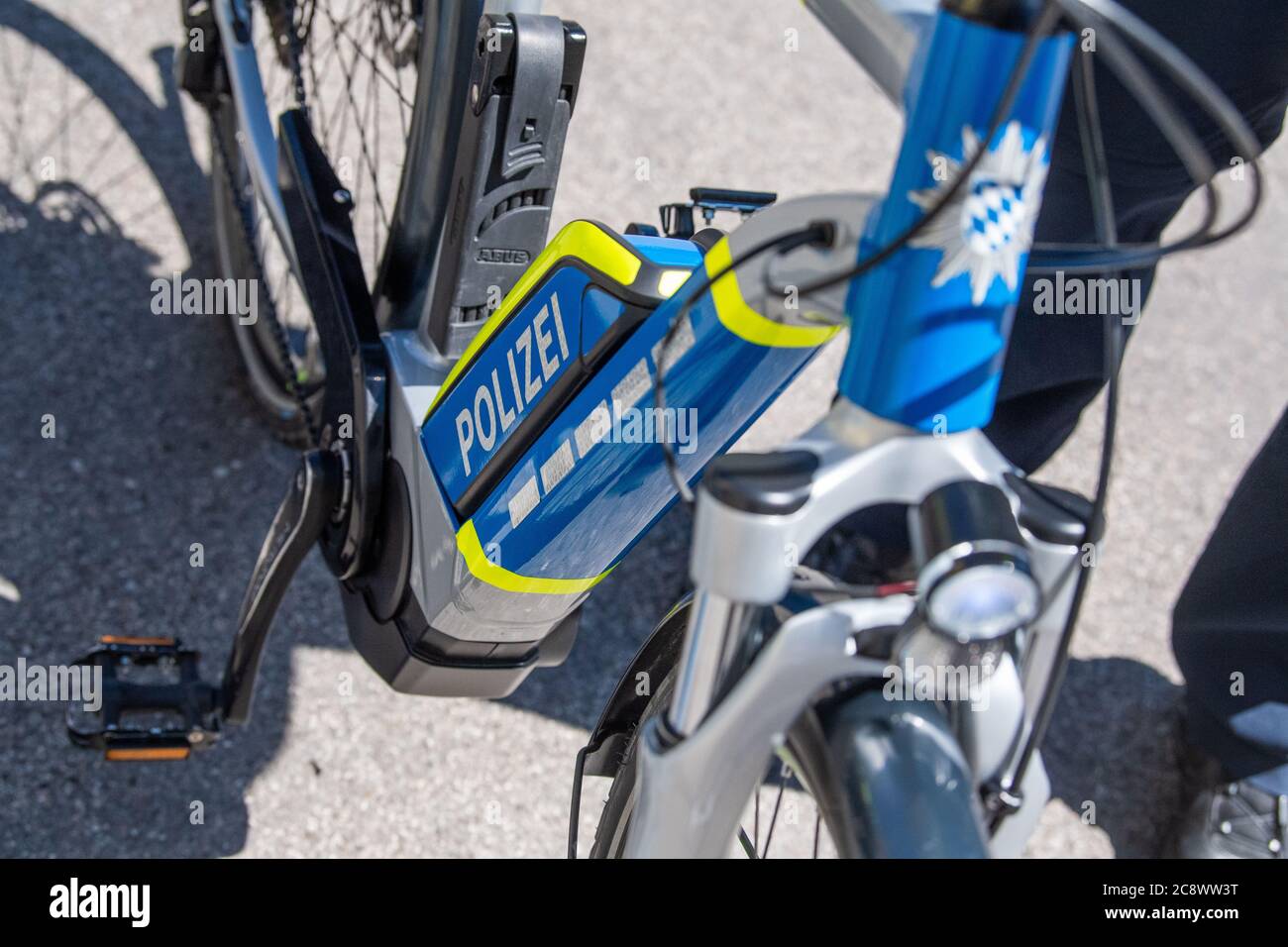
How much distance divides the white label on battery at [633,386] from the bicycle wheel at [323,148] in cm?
78

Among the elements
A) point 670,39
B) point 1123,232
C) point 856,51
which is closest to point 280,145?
point 856,51

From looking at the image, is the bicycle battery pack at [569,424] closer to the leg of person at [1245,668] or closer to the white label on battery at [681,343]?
the white label on battery at [681,343]

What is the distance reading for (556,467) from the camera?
1111mm

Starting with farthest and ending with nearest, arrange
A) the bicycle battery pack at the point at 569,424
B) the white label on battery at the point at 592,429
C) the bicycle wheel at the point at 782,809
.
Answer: the white label on battery at the point at 592,429 < the bicycle battery pack at the point at 569,424 < the bicycle wheel at the point at 782,809

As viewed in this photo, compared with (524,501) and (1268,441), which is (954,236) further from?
(1268,441)

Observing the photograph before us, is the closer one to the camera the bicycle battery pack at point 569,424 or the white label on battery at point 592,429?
the bicycle battery pack at point 569,424

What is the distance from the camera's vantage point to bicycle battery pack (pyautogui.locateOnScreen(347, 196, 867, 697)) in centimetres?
93

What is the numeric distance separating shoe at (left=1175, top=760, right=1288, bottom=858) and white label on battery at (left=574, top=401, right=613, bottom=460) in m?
1.26

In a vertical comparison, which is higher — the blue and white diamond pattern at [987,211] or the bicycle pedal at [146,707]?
the blue and white diamond pattern at [987,211]

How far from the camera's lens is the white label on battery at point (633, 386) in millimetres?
997

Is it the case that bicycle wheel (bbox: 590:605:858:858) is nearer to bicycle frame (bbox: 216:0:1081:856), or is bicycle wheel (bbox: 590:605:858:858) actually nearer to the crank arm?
bicycle frame (bbox: 216:0:1081:856)

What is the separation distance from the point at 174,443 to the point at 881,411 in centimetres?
152

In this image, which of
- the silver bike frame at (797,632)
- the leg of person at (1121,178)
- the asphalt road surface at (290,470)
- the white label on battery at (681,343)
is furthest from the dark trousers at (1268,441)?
the silver bike frame at (797,632)

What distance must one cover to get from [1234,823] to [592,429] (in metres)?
1.28
